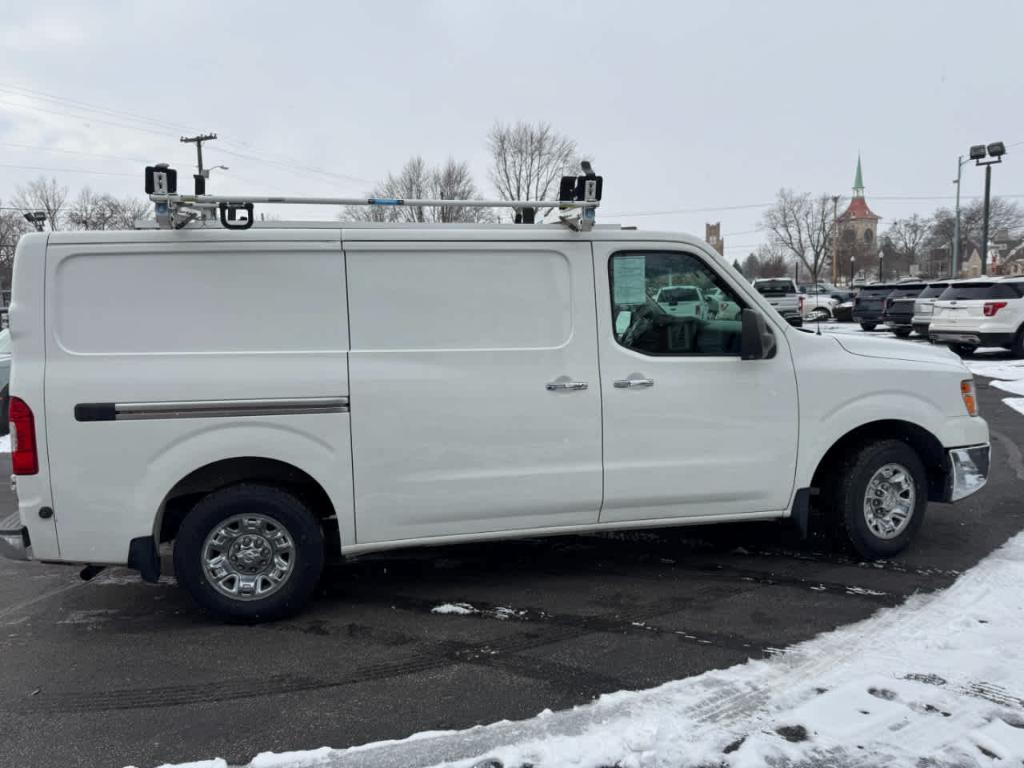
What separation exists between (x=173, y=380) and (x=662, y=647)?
282cm

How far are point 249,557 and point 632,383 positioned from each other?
2.34m

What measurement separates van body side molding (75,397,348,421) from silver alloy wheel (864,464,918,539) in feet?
11.2

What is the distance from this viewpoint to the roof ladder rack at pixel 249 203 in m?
4.19

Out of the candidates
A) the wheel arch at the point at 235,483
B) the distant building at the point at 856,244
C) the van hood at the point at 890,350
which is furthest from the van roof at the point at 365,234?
the distant building at the point at 856,244

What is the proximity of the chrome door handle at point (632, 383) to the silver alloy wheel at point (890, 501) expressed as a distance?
1.73 m

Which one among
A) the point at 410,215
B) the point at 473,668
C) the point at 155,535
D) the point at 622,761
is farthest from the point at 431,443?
the point at 410,215

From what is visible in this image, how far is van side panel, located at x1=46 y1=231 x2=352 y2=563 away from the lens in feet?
13.3

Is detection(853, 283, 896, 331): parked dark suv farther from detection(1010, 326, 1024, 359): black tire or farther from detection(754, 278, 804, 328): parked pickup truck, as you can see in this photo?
detection(1010, 326, 1024, 359): black tire

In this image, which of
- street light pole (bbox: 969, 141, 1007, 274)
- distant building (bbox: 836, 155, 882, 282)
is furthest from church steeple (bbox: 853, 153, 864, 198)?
street light pole (bbox: 969, 141, 1007, 274)

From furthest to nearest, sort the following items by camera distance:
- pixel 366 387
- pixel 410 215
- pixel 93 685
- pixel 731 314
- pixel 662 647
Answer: pixel 410 215
pixel 731 314
pixel 366 387
pixel 662 647
pixel 93 685

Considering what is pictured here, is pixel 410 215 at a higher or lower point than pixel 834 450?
higher

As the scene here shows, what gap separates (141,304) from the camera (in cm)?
414

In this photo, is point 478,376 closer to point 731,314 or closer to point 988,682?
point 731,314

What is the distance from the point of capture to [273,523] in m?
4.34
